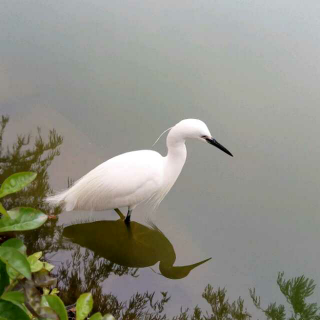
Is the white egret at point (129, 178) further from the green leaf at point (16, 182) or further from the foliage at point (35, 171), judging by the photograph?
the green leaf at point (16, 182)

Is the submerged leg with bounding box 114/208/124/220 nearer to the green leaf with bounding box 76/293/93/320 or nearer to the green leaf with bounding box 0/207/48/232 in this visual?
the green leaf with bounding box 76/293/93/320

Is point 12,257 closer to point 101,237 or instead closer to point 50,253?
point 50,253

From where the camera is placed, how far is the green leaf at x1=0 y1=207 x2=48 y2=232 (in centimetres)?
71

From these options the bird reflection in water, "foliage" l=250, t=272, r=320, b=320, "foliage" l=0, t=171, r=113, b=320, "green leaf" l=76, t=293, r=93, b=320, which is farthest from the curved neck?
"foliage" l=0, t=171, r=113, b=320

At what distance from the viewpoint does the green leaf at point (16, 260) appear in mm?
639

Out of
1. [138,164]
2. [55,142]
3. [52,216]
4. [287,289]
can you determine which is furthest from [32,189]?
[287,289]

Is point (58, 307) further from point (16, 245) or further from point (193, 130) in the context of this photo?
point (193, 130)

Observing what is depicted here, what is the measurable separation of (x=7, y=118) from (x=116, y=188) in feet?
3.98

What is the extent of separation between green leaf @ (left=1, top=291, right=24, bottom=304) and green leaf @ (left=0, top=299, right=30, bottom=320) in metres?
0.03

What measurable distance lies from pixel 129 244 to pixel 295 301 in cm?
99

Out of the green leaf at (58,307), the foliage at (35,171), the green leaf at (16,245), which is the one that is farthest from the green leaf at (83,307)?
the foliage at (35,171)

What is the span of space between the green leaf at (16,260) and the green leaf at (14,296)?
0.18 ft

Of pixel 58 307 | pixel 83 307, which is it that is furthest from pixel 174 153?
pixel 58 307

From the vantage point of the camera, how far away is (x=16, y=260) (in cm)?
64
